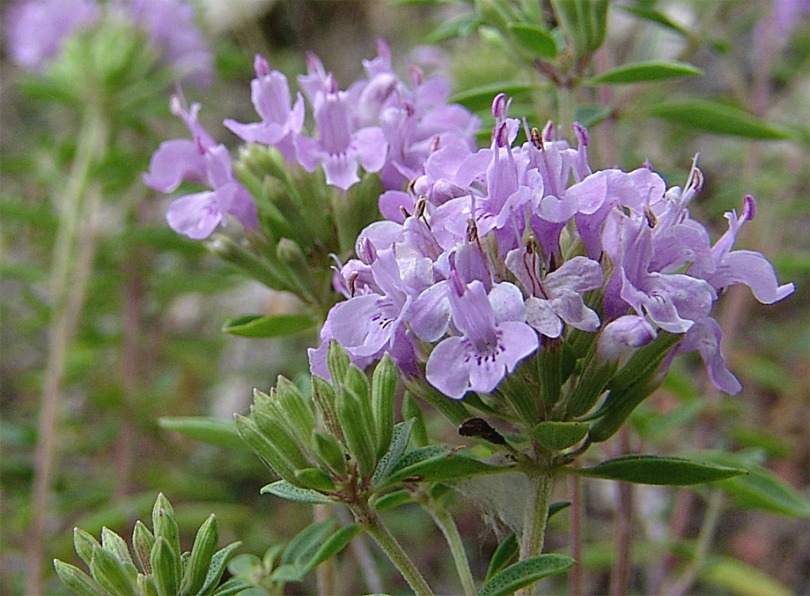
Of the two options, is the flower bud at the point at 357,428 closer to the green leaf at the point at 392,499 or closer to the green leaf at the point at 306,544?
the green leaf at the point at 392,499

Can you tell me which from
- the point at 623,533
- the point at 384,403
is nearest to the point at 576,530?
the point at 623,533

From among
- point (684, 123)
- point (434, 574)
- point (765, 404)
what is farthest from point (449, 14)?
point (684, 123)

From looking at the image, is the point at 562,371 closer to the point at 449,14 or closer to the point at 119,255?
the point at 119,255

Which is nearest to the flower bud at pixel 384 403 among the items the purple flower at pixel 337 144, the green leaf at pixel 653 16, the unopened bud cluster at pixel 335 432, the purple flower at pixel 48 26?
the unopened bud cluster at pixel 335 432

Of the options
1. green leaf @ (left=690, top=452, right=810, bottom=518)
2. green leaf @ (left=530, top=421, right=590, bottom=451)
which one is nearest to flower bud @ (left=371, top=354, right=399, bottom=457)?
green leaf @ (left=530, top=421, right=590, bottom=451)

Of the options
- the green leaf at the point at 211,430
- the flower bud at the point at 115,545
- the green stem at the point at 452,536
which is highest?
the green leaf at the point at 211,430

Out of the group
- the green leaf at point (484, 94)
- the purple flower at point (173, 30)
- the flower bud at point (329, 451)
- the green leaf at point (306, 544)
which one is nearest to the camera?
the flower bud at point (329, 451)

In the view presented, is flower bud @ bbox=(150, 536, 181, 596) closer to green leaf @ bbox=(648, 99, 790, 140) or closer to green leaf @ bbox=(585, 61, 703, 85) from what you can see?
green leaf @ bbox=(585, 61, 703, 85)
